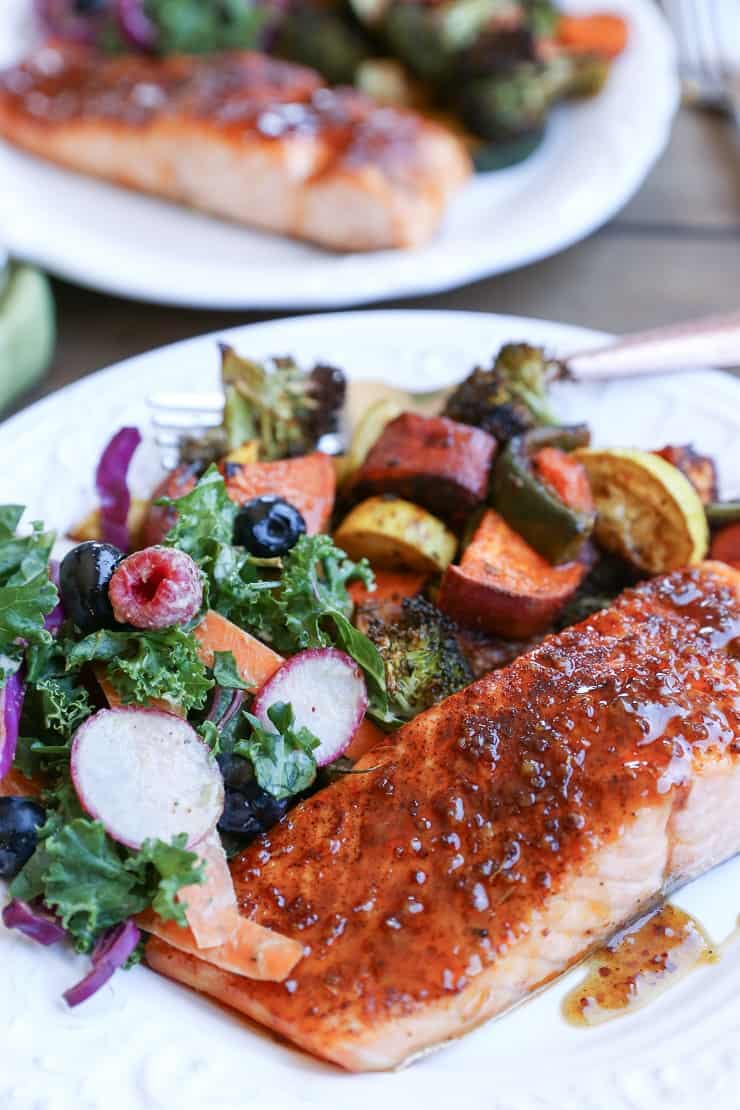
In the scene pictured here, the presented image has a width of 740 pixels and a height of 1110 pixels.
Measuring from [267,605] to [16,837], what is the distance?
0.73 metres

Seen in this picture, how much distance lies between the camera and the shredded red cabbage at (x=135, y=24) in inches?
207

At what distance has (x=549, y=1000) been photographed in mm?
2160

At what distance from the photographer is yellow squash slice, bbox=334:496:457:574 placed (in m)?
2.85

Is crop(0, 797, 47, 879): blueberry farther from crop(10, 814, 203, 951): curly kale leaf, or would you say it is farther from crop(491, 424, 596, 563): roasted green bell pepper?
crop(491, 424, 596, 563): roasted green bell pepper

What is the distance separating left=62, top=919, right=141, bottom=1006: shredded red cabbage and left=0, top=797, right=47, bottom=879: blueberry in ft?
0.74

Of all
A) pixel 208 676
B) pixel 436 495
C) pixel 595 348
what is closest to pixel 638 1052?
pixel 208 676

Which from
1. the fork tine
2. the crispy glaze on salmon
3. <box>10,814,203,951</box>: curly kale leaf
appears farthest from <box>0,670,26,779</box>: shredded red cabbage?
the fork tine

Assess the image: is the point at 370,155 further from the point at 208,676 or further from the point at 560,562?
the point at 208,676

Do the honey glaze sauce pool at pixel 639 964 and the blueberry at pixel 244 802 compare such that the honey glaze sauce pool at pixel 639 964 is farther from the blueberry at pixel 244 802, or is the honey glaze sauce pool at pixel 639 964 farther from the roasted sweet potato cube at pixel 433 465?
the roasted sweet potato cube at pixel 433 465

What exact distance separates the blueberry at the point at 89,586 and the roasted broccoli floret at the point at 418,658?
657mm

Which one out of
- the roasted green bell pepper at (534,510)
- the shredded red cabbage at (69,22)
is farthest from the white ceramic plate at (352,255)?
Result: the roasted green bell pepper at (534,510)

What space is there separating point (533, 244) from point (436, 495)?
1.64m

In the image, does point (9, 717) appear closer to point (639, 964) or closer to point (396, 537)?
point (396, 537)

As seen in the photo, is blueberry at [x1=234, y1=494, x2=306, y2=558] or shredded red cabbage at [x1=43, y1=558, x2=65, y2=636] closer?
shredded red cabbage at [x1=43, y1=558, x2=65, y2=636]
